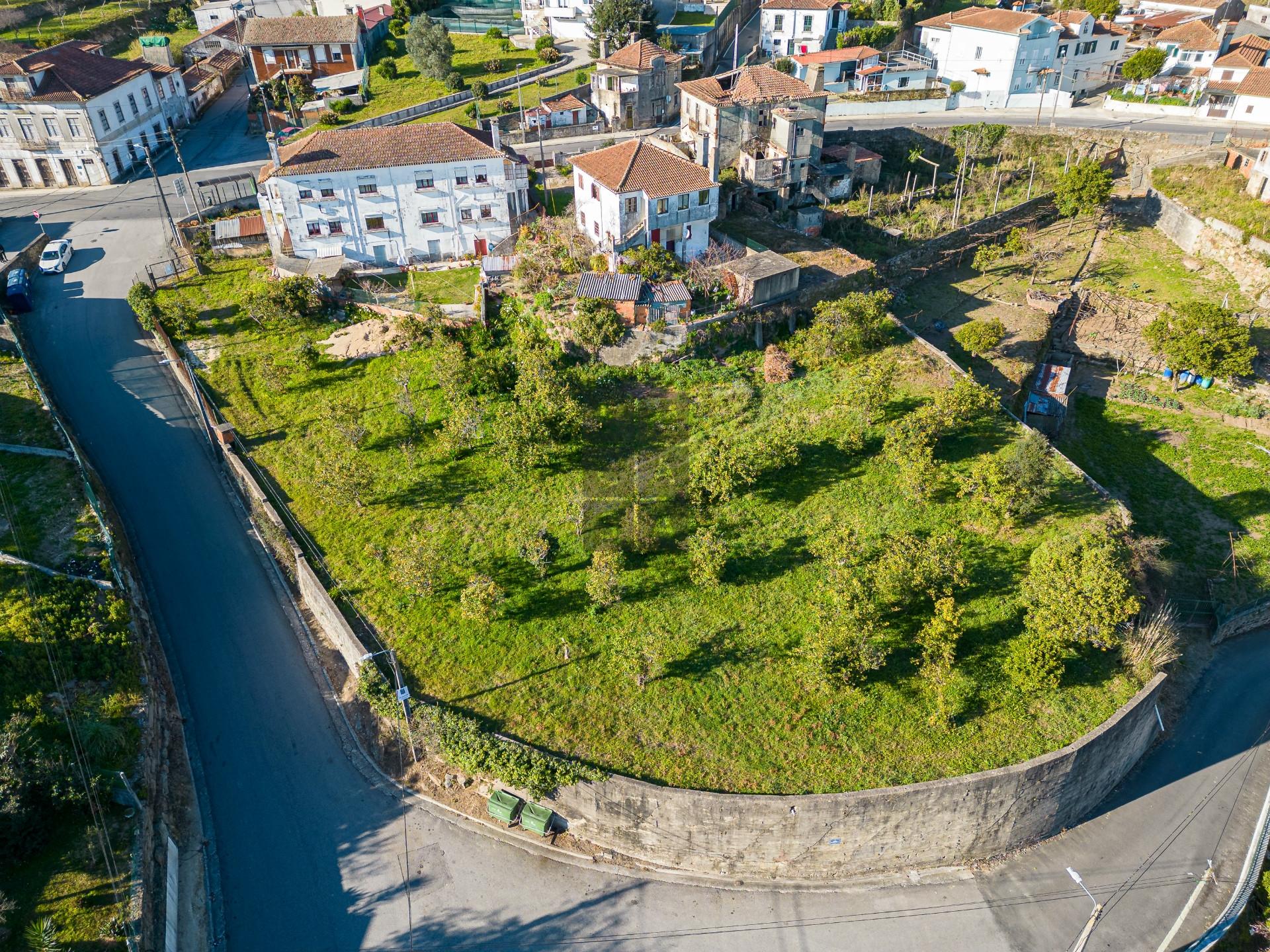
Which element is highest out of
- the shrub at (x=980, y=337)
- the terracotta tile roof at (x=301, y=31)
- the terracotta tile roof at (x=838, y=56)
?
the terracotta tile roof at (x=301, y=31)

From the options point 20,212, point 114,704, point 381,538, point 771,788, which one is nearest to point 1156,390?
point 771,788

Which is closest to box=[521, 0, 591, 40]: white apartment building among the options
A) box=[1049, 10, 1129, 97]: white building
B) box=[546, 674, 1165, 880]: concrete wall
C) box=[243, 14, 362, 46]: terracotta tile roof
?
box=[243, 14, 362, 46]: terracotta tile roof

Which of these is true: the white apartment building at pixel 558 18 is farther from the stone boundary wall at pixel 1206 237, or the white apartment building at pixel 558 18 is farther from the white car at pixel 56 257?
the stone boundary wall at pixel 1206 237

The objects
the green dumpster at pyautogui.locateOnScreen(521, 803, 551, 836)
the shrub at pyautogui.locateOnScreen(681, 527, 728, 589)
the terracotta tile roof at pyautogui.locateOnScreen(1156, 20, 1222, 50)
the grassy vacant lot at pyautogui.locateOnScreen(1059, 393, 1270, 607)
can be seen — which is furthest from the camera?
the terracotta tile roof at pyautogui.locateOnScreen(1156, 20, 1222, 50)

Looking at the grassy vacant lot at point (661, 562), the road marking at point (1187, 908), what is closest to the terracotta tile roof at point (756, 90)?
the grassy vacant lot at point (661, 562)

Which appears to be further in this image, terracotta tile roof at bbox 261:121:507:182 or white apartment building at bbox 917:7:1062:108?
white apartment building at bbox 917:7:1062:108

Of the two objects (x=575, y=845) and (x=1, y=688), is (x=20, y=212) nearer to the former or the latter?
(x=1, y=688)

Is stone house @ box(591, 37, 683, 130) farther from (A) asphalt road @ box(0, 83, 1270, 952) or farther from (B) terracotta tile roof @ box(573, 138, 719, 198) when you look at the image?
(A) asphalt road @ box(0, 83, 1270, 952)
